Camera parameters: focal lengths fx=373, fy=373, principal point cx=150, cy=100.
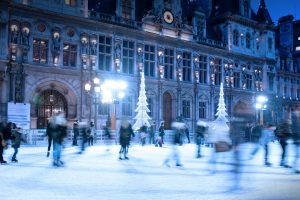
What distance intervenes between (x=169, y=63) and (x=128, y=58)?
15.5 ft

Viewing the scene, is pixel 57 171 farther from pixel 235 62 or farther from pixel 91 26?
pixel 235 62

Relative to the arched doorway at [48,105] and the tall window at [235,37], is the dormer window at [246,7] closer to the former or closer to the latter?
the tall window at [235,37]

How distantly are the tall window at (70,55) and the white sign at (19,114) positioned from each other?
549 centimetres

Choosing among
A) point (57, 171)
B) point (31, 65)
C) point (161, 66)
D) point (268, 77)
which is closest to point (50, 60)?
point (31, 65)

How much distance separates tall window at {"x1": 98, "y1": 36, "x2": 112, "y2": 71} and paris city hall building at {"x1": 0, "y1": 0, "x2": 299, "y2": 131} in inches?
3.4

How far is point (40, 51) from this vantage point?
28.7 metres

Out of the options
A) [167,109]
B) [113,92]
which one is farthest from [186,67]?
[113,92]

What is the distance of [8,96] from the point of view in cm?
2662

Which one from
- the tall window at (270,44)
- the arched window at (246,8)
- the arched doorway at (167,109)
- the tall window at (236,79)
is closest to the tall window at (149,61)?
the arched doorway at (167,109)

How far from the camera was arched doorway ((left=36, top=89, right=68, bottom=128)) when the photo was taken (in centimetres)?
2880

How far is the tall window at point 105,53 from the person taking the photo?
32.0m

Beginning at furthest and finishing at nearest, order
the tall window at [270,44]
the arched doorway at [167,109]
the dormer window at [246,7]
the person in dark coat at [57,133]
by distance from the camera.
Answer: the tall window at [270,44] < the dormer window at [246,7] < the arched doorway at [167,109] < the person in dark coat at [57,133]

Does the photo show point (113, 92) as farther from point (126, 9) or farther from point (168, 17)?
point (168, 17)

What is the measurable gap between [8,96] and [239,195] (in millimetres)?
22379
